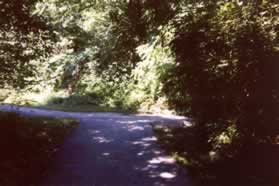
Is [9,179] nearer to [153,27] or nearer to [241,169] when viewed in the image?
[241,169]

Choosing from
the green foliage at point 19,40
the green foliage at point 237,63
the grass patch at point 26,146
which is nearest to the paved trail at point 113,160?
the grass patch at point 26,146

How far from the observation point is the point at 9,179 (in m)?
7.57

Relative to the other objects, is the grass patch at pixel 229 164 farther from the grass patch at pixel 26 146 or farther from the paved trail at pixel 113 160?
the grass patch at pixel 26 146

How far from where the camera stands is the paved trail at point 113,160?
7711 millimetres

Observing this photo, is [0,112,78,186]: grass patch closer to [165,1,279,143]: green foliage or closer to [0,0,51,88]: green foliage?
[0,0,51,88]: green foliage

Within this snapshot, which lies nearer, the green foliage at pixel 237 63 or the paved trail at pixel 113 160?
the green foliage at pixel 237 63

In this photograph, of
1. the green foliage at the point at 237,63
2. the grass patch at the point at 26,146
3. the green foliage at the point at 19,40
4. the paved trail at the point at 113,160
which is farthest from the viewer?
the green foliage at the point at 19,40

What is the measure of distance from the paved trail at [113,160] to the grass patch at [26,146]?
33 cm

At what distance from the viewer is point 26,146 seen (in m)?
10.1

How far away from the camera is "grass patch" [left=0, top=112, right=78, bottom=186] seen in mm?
7975

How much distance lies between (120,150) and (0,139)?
129 inches

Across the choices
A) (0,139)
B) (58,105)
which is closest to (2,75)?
(0,139)

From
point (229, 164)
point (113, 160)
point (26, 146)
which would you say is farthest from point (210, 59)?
point (26, 146)

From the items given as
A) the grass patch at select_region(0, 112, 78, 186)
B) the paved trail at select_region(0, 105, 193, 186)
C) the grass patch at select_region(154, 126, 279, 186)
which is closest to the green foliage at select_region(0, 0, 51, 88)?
the grass patch at select_region(0, 112, 78, 186)
